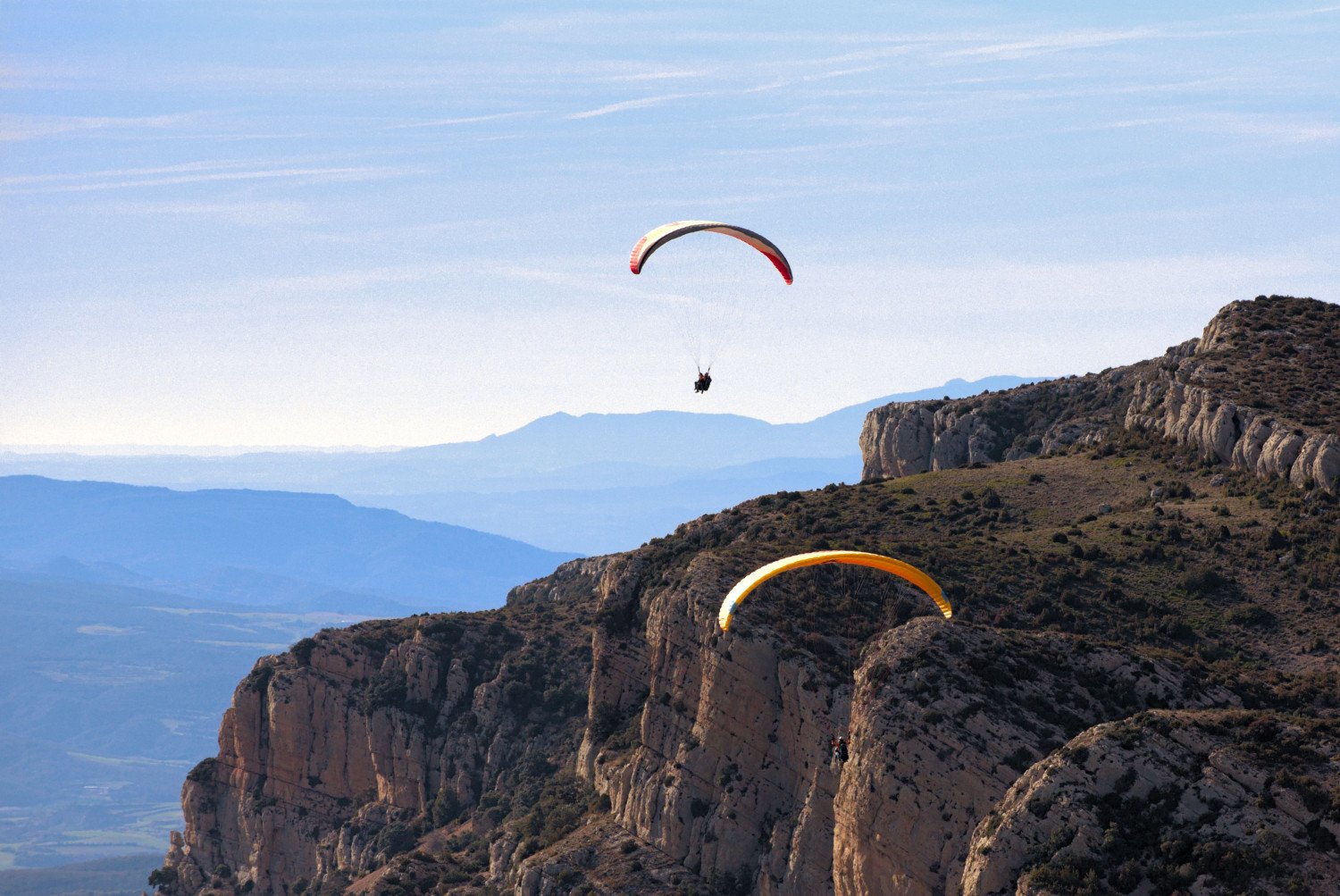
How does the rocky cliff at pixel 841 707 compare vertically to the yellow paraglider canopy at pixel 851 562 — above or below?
below

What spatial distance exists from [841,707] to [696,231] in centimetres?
2380

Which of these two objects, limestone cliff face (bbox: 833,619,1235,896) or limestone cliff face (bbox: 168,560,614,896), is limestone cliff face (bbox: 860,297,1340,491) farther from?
limestone cliff face (bbox: 168,560,614,896)

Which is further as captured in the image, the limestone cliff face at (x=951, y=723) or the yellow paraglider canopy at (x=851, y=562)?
the yellow paraglider canopy at (x=851, y=562)

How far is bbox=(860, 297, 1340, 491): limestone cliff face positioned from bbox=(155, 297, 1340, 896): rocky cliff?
1339 mm

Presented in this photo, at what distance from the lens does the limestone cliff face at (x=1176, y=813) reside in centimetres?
5516

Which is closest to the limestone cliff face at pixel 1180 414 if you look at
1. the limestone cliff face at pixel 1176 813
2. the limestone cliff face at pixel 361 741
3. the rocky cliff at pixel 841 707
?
the rocky cliff at pixel 841 707

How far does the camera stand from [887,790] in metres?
68.4

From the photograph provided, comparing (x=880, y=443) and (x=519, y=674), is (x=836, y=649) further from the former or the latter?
(x=880, y=443)

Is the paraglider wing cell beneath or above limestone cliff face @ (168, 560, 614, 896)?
above

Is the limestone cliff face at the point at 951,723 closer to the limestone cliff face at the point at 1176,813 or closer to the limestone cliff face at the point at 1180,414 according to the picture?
the limestone cliff face at the point at 1176,813

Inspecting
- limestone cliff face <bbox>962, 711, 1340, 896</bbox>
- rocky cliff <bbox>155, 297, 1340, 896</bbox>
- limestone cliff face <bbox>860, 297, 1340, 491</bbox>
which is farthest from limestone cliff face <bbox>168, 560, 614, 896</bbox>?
limestone cliff face <bbox>962, 711, 1340, 896</bbox>

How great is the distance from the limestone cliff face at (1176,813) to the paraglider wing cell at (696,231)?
114 feet

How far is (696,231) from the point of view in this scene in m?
87.3

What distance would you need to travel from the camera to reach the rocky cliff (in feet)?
207
